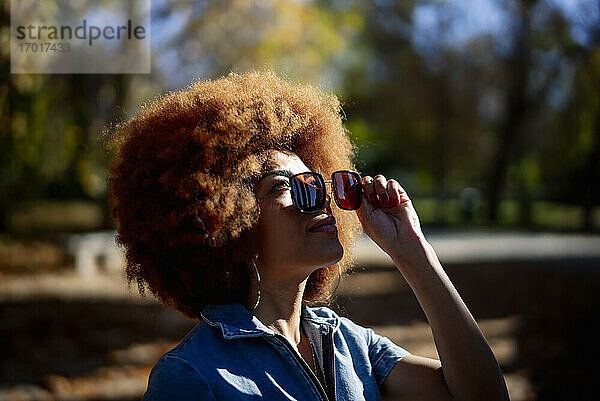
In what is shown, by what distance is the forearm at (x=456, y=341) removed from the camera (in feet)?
5.59

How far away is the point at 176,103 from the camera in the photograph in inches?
73.9

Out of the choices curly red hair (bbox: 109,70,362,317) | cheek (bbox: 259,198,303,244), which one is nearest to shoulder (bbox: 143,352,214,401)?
curly red hair (bbox: 109,70,362,317)

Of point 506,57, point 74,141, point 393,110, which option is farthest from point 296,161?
point 393,110

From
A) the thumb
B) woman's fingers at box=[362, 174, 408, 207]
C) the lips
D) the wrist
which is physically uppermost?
woman's fingers at box=[362, 174, 408, 207]

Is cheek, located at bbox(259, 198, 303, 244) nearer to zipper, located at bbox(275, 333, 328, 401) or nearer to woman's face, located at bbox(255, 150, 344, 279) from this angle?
woman's face, located at bbox(255, 150, 344, 279)

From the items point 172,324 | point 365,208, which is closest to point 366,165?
point 172,324

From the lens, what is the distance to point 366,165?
12500mm

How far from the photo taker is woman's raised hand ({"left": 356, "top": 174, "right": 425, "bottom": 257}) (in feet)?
5.87

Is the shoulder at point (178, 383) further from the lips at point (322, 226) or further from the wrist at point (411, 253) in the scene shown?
the wrist at point (411, 253)

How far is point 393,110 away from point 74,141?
1293cm

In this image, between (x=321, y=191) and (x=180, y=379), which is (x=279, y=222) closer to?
(x=321, y=191)

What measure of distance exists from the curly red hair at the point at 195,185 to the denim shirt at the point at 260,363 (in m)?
0.12

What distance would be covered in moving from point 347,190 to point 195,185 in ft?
1.37

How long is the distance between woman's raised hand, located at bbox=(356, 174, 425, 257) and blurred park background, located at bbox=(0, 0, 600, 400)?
17.8 inches
